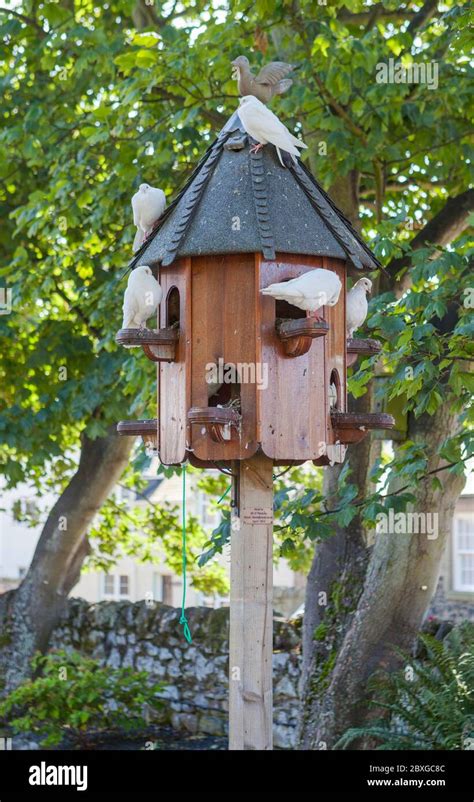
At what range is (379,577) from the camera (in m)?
6.46

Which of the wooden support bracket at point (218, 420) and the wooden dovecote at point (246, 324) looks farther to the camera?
the wooden dovecote at point (246, 324)

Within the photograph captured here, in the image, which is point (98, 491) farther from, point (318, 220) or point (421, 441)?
point (318, 220)

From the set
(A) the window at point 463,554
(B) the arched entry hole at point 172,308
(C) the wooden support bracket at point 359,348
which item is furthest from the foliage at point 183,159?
(A) the window at point 463,554

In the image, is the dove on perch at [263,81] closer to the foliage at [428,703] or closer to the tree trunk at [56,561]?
the foliage at [428,703]

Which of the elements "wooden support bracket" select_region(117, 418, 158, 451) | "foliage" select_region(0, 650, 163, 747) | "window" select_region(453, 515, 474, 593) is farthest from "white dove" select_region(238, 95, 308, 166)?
"window" select_region(453, 515, 474, 593)

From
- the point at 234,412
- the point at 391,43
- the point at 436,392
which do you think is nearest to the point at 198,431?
the point at 234,412

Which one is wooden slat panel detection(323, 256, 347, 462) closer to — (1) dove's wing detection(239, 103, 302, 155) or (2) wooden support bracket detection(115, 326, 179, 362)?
(1) dove's wing detection(239, 103, 302, 155)

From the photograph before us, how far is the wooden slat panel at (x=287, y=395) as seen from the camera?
148 inches

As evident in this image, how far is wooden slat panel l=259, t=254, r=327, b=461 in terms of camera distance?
376cm

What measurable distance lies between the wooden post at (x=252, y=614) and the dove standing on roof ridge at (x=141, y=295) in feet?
2.23

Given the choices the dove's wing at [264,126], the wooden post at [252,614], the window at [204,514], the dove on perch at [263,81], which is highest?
the window at [204,514]

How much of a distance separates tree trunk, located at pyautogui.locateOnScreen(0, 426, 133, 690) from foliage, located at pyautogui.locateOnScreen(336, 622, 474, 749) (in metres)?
3.96

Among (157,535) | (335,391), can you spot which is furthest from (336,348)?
(157,535)

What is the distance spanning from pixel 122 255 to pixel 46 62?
59.5 inches
